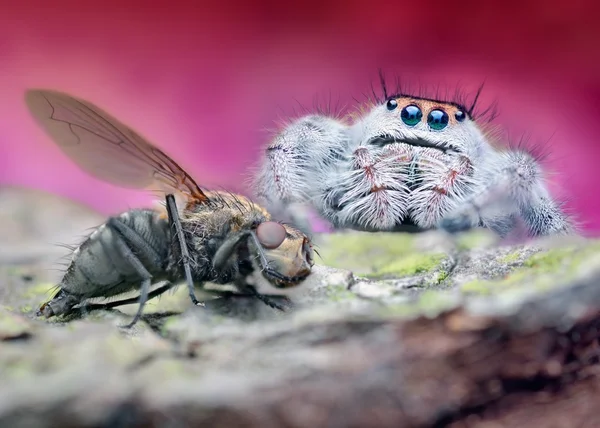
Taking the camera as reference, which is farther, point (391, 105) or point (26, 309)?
point (391, 105)

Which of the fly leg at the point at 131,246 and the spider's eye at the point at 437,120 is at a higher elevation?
the spider's eye at the point at 437,120

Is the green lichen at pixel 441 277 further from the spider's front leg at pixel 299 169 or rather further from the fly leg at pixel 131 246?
the fly leg at pixel 131 246

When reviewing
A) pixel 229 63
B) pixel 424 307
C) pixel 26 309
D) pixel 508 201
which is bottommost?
pixel 26 309

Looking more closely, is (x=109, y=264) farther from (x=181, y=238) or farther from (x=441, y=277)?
(x=441, y=277)

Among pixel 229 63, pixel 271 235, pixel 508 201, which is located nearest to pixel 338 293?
pixel 271 235

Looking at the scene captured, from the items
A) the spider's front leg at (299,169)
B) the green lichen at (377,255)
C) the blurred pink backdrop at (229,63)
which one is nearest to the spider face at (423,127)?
the spider's front leg at (299,169)

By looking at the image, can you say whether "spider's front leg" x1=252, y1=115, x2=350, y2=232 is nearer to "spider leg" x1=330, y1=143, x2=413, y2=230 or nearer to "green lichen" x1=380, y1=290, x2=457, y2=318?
"spider leg" x1=330, y1=143, x2=413, y2=230

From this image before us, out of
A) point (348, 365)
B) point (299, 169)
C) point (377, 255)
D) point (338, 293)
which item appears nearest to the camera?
point (348, 365)
